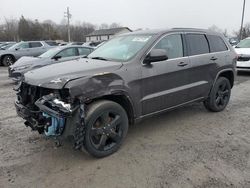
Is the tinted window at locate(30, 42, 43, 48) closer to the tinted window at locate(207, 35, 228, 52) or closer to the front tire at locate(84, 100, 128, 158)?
the tinted window at locate(207, 35, 228, 52)

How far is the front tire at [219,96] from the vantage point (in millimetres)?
5469

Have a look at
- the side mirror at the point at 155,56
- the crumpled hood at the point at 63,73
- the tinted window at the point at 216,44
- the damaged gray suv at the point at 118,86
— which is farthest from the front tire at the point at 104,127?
the tinted window at the point at 216,44

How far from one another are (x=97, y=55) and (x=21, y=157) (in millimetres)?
2154

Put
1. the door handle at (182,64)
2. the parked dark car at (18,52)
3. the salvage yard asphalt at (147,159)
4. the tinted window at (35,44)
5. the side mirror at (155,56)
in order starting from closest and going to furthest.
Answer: the salvage yard asphalt at (147,159) → the side mirror at (155,56) → the door handle at (182,64) → the parked dark car at (18,52) → the tinted window at (35,44)

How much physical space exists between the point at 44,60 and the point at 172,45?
6093mm

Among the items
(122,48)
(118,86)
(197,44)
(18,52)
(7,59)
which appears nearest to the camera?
(118,86)

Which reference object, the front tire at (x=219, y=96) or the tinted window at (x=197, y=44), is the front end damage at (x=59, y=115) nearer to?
the tinted window at (x=197, y=44)

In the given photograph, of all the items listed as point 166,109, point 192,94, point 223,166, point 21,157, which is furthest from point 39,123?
point 192,94

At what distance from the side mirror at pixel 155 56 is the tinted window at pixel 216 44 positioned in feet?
5.80

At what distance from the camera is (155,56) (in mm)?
4008

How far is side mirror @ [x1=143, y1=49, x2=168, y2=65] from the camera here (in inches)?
158

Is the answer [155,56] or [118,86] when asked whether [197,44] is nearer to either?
[155,56]

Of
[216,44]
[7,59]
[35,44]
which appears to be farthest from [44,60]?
[7,59]

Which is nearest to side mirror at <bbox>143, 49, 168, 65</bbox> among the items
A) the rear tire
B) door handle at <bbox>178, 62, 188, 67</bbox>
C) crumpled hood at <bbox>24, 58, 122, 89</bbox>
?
crumpled hood at <bbox>24, 58, 122, 89</bbox>
